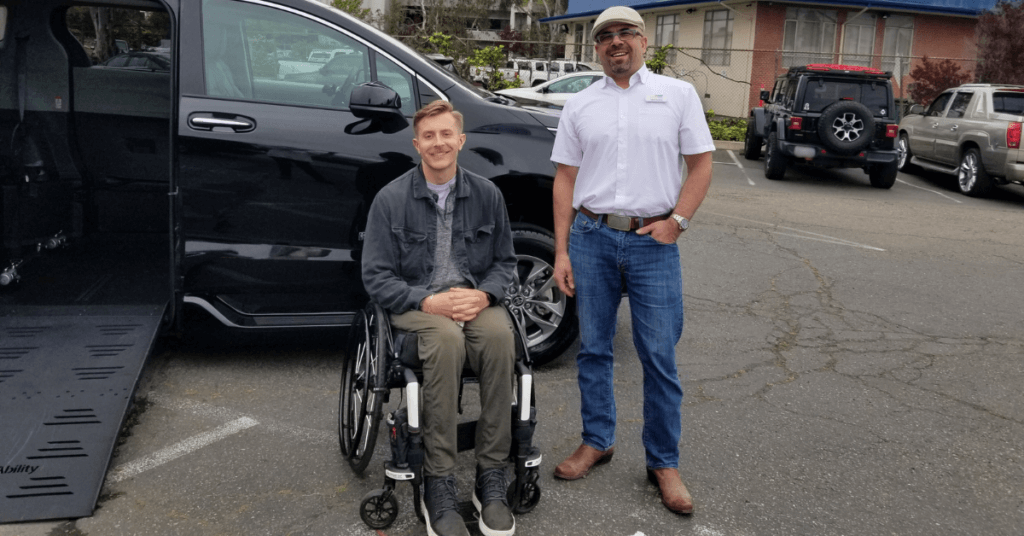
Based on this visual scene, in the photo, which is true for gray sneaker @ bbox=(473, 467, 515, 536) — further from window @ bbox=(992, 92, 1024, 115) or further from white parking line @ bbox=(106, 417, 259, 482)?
window @ bbox=(992, 92, 1024, 115)

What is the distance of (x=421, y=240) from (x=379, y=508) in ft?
3.27

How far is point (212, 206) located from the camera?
15.1 ft

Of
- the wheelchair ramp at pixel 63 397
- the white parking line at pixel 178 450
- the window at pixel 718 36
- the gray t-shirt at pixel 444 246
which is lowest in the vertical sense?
the white parking line at pixel 178 450

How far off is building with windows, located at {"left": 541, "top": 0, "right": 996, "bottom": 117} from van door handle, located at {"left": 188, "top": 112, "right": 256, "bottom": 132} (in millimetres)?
23159

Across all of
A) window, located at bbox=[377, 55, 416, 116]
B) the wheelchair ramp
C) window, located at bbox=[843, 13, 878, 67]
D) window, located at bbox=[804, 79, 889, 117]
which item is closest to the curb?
window, located at bbox=[804, 79, 889, 117]

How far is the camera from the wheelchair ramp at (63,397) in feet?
11.1

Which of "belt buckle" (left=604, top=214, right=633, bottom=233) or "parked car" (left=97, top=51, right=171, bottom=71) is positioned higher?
"parked car" (left=97, top=51, right=171, bottom=71)

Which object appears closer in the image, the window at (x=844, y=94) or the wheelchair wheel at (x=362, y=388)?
the wheelchair wheel at (x=362, y=388)

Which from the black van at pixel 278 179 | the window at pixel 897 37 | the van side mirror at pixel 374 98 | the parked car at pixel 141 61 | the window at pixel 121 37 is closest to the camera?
the van side mirror at pixel 374 98

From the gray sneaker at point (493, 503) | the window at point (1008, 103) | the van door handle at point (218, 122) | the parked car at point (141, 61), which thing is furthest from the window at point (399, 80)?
the window at point (1008, 103)

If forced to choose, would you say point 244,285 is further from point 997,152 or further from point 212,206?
point 997,152

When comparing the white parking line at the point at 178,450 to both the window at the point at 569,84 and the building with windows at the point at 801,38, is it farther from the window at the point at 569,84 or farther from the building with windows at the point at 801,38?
the building with windows at the point at 801,38

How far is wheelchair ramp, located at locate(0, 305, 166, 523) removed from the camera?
133 inches

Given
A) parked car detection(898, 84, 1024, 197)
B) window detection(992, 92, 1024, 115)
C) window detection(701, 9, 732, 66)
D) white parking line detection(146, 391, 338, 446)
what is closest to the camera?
white parking line detection(146, 391, 338, 446)
